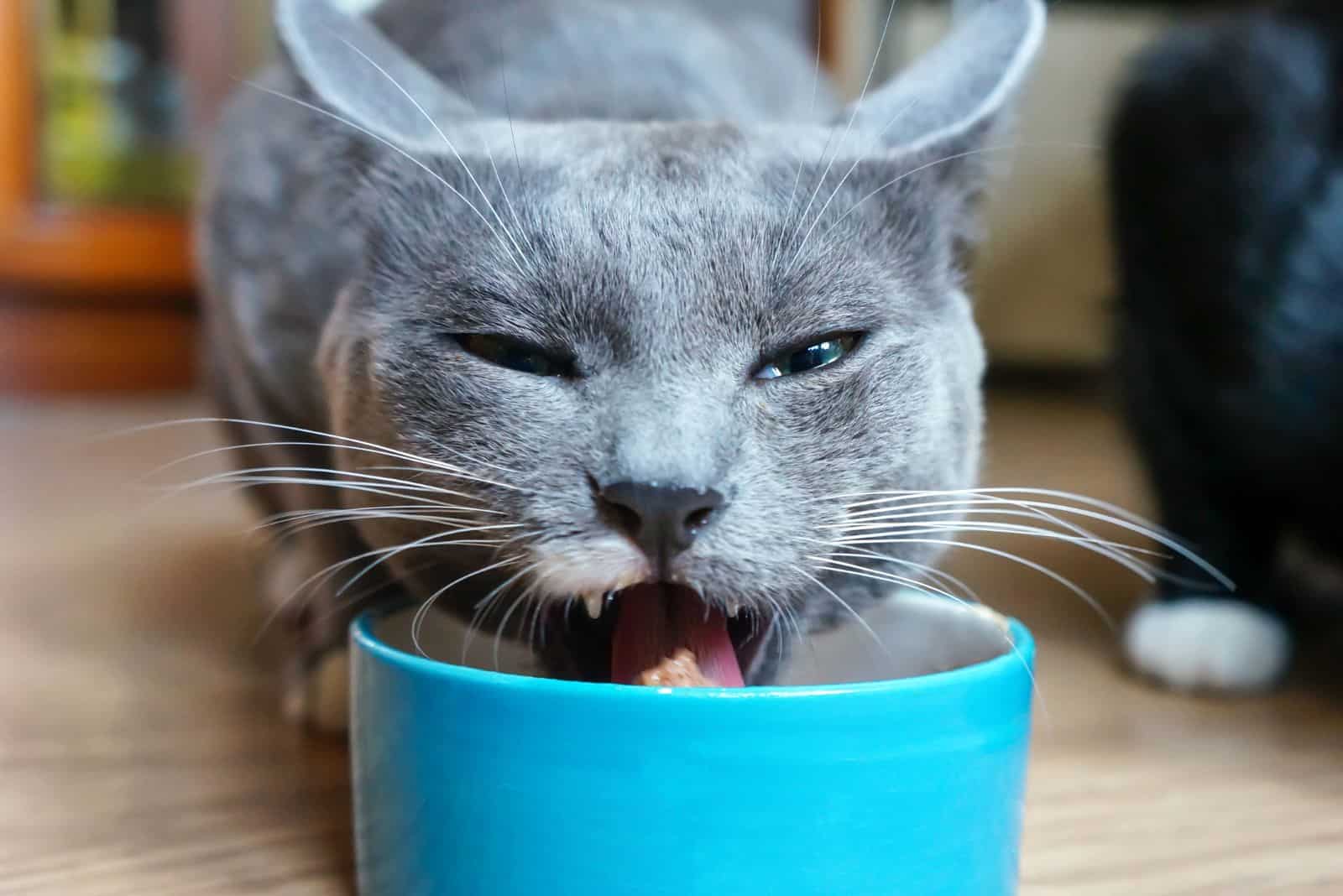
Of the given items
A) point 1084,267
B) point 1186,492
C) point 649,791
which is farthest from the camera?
point 1084,267

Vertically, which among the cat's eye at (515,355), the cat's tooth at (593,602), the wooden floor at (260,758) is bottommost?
the wooden floor at (260,758)

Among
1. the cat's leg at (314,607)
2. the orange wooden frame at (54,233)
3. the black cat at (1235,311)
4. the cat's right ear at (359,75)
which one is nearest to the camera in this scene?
the cat's right ear at (359,75)

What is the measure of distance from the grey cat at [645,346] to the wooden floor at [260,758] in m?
0.21

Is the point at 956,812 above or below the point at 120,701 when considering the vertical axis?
above

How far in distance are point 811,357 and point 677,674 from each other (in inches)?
7.4

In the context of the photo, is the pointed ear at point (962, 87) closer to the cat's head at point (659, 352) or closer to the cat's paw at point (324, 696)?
the cat's head at point (659, 352)

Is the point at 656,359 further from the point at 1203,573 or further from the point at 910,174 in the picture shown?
the point at 1203,573

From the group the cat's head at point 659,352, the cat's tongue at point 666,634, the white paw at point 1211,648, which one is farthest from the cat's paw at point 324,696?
the white paw at point 1211,648

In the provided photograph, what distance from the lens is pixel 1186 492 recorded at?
144 cm

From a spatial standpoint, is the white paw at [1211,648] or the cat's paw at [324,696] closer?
the cat's paw at [324,696]

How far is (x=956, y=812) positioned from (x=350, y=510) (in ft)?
1.20

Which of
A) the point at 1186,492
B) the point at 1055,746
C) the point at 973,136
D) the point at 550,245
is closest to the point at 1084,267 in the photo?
the point at 1186,492

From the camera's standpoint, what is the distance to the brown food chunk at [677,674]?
2.52 ft

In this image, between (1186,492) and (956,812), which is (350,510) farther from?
(1186,492)
